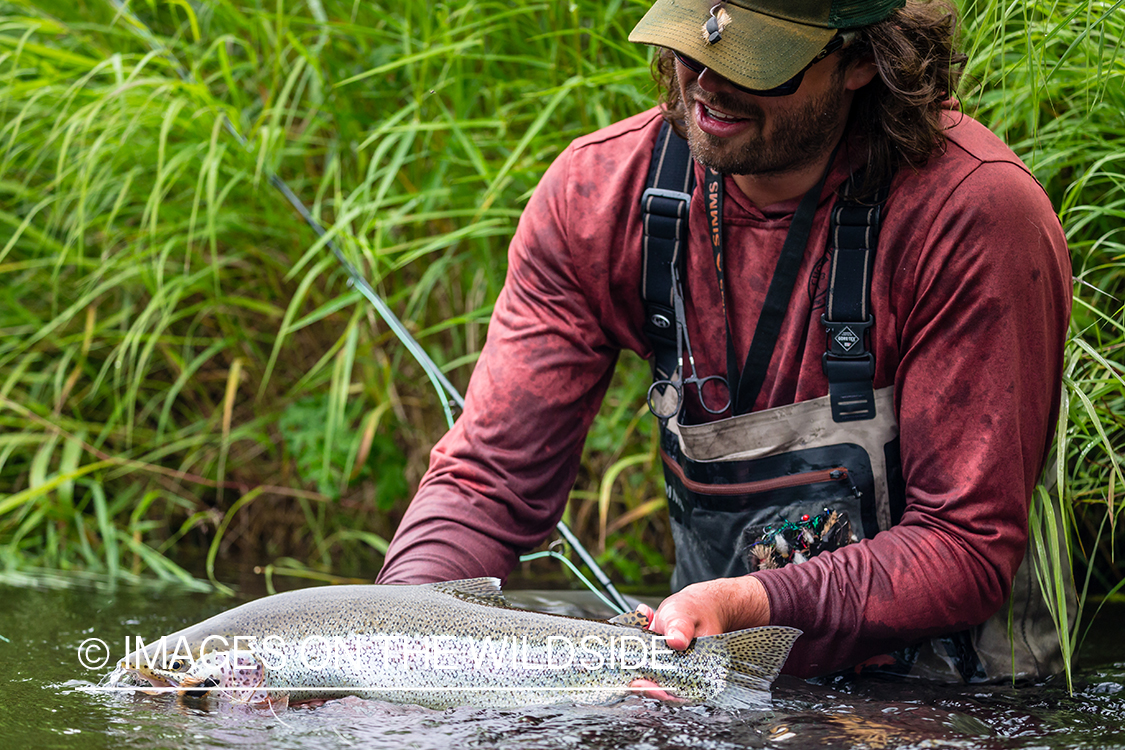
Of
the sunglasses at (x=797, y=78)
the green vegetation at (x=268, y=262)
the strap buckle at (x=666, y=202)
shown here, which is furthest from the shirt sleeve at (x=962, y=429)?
the green vegetation at (x=268, y=262)

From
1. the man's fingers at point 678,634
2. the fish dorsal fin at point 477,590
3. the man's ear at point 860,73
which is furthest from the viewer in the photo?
the man's ear at point 860,73

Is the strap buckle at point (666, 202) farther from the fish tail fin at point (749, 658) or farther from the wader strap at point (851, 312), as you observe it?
the fish tail fin at point (749, 658)

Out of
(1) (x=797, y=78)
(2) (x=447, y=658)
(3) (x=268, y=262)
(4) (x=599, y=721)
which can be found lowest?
(4) (x=599, y=721)

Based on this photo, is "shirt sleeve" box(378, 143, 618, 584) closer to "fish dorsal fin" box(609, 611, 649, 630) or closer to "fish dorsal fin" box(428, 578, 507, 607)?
"fish dorsal fin" box(428, 578, 507, 607)

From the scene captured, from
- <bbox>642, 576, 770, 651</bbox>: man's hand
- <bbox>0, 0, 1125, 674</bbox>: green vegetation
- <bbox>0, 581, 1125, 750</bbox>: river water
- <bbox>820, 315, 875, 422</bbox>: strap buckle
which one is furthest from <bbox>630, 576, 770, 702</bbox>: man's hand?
<bbox>0, 0, 1125, 674</bbox>: green vegetation

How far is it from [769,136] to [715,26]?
26cm

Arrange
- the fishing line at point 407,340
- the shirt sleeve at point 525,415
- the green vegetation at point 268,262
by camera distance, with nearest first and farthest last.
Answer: the shirt sleeve at point 525,415 < the fishing line at point 407,340 < the green vegetation at point 268,262

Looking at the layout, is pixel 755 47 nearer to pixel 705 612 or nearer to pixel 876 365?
pixel 876 365

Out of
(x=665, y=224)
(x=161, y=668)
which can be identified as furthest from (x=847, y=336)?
(x=161, y=668)

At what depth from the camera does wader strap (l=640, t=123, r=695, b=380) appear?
262cm

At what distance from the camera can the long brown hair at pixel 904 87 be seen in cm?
237

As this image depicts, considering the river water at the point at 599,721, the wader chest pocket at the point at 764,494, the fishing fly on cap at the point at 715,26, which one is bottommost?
the river water at the point at 599,721

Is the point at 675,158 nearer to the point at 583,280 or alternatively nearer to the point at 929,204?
the point at 583,280

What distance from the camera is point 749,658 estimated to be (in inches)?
80.7
